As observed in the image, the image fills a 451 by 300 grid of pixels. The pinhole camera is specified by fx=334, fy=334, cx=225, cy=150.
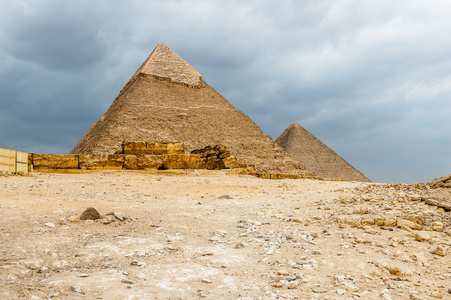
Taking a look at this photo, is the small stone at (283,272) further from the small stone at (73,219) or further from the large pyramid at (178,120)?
the large pyramid at (178,120)

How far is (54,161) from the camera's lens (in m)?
11.5

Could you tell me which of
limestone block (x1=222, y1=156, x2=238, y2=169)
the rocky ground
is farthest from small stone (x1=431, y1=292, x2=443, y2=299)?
limestone block (x1=222, y1=156, x2=238, y2=169)

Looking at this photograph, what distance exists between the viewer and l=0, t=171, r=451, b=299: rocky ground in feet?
8.18

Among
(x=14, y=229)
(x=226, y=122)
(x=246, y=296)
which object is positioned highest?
(x=226, y=122)

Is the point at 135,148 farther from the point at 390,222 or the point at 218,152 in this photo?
the point at 390,222

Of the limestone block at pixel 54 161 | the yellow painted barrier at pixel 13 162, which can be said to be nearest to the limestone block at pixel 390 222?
the yellow painted barrier at pixel 13 162

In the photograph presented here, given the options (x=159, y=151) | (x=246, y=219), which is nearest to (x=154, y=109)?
(x=159, y=151)

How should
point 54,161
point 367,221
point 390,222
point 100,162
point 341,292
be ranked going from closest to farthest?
point 341,292 < point 390,222 < point 367,221 < point 54,161 < point 100,162

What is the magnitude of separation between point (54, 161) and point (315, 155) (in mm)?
62587

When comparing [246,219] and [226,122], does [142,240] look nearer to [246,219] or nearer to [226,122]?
[246,219]

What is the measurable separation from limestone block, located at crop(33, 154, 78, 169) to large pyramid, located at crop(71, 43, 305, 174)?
27.8 m

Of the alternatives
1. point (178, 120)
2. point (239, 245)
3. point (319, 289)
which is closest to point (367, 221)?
point (239, 245)

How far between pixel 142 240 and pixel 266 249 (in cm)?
130

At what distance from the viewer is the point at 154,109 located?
161 feet
